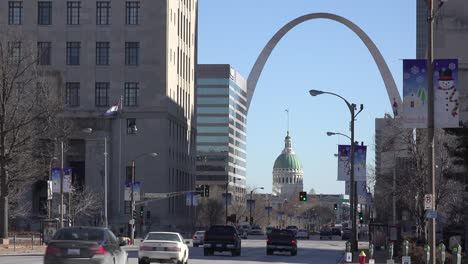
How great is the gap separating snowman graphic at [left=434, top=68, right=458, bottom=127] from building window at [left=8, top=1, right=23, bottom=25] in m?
98.8

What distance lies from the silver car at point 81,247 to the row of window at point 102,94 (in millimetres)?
91201

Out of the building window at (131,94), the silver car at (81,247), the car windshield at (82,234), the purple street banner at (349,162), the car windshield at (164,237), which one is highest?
the building window at (131,94)

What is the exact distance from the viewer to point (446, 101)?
93.3 feet

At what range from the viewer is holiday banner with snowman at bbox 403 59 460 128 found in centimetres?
2828

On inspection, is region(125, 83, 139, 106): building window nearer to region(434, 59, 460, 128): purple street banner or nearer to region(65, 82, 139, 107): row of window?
region(65, 82, 139, 107): row of window

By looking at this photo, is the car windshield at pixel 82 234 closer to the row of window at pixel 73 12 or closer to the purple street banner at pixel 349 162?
the purple street banner at pixel 349 162

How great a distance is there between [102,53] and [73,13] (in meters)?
6.14

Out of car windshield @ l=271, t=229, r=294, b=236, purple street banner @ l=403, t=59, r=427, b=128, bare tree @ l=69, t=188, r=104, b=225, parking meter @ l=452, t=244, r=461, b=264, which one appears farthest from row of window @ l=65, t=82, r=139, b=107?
purple street banner @ l=403, t=59, r=427, b=128

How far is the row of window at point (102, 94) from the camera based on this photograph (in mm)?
120812

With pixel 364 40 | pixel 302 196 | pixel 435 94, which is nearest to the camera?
pixel 435 94

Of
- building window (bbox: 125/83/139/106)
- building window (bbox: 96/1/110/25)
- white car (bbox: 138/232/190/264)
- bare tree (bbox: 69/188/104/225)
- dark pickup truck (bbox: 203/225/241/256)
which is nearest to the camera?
white car (bbox: 138/232/190/264)

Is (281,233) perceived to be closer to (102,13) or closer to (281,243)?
(281,243)

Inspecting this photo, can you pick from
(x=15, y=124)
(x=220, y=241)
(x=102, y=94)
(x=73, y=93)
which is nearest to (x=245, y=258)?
(x=220, y=241)

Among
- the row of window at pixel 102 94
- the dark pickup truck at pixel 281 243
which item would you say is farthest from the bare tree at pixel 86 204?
the dark pickup truck at pixel 281 243
